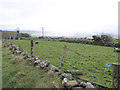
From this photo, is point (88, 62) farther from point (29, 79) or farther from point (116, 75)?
point (116, 75)

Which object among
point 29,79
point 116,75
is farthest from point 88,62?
point 116,75

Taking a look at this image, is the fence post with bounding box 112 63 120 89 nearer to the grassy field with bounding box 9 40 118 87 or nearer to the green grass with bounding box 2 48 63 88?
the grassy field with bounding box 9 40 118 87

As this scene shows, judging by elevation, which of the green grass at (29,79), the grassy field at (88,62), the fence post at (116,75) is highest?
the fence post at (116,75)

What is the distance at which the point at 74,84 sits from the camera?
3447 mm

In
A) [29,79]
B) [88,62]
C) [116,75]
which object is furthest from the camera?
[88,62]

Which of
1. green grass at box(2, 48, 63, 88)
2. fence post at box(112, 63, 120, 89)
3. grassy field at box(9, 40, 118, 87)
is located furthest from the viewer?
grassy field at box(9, 40, 118, 87)

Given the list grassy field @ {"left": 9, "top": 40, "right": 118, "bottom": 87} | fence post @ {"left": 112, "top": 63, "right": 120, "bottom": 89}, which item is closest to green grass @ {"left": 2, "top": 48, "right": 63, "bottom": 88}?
grassy field @ {"left": 9, "top": 40, "right": 118, "bottom": 87}

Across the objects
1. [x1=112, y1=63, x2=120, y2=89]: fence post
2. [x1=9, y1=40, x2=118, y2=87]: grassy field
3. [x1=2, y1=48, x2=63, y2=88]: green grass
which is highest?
[x1=112, y1=63, x2=120, y2=89]: fence post

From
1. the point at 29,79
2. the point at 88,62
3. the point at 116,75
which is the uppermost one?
the point at 116,75

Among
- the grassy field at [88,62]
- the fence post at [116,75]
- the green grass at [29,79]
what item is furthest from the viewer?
the grassy field at [88,62]

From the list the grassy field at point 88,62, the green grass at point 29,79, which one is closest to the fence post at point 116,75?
the grassy field at point 88,62

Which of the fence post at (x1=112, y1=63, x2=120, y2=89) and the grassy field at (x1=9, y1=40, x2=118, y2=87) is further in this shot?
the grassy field at (x1=9, y1=40, x2=118, y2=87)

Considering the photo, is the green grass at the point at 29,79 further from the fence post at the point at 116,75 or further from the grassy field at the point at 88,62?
the fence post at the point at 116,75

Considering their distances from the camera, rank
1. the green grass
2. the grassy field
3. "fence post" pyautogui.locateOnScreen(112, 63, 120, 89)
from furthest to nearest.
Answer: the grassy field < the green grass < "fence post" pyautogui.locateOnScreen(112, 63, 120, 89)
